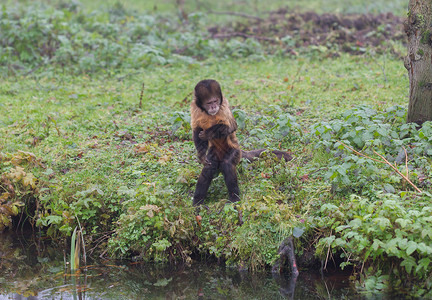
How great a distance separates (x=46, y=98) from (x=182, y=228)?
18.0 ft

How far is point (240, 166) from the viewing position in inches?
268

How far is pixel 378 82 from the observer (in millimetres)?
10117

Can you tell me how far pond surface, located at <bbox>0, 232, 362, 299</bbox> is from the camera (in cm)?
537

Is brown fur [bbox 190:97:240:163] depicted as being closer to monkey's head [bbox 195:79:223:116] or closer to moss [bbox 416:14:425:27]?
monkey's head [bbox 195:79:223:116]

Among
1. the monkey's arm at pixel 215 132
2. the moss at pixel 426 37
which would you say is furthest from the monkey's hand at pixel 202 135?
the moss at pixel 426 37

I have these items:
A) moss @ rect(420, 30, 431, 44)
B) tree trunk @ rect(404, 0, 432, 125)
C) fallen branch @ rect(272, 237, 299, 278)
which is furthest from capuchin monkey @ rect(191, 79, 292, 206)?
moss @ rect(420, 30, 431, 44)

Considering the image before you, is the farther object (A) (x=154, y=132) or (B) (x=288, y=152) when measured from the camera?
(A) (x=154, y=132)

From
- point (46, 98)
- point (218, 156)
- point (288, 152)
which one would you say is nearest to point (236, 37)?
point (46, 98)

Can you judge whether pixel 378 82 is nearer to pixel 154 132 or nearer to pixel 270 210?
pixel 154 132

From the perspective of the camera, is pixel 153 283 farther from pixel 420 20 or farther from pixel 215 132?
pixel 420 20

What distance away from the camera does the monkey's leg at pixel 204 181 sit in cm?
632

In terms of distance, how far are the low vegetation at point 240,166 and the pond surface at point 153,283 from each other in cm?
18

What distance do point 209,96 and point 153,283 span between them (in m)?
2.21

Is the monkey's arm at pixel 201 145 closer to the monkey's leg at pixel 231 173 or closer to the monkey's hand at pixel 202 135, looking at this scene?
the monkey's hand at pixel 202 135
